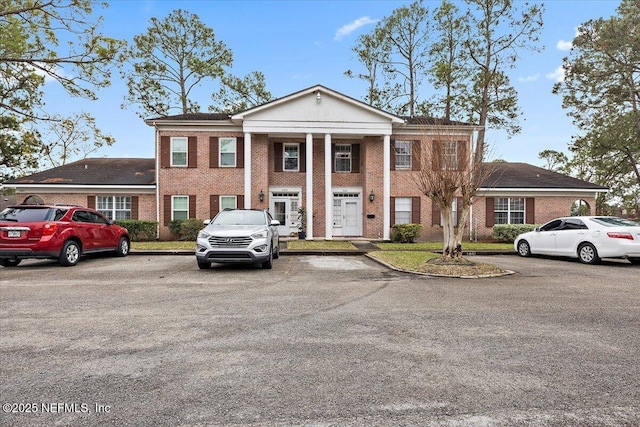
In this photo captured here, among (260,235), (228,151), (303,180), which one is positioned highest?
(228,151)

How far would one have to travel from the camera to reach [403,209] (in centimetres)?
2072

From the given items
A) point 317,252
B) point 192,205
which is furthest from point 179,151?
point 317,252

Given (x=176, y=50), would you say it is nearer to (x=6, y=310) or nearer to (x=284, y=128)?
(x=284, y=128)

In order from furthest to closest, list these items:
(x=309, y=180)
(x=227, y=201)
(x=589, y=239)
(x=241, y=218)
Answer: (x=227, y=201) → (x=309, y=180) → (x=589, y=239) → (x=241, y=218)

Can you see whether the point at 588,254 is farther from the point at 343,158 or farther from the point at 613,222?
the point at 343,158

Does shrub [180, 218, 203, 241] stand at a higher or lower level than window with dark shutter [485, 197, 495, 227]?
lower

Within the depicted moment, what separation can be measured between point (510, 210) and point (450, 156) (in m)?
12.8

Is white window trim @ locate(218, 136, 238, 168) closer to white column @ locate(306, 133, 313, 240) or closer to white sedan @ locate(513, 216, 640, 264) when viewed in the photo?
white column @ locate(306, 133, 313, 240)

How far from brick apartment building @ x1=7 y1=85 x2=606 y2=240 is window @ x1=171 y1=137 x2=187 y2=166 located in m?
0.05

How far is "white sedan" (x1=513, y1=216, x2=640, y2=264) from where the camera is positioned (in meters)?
10.8

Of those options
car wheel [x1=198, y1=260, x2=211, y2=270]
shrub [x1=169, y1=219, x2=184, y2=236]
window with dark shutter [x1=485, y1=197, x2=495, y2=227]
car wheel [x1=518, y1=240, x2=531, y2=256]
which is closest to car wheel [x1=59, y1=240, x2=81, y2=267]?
car wheel [x1=198, y1=260, x2=211, y2=270]

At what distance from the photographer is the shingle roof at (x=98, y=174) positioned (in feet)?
65.8

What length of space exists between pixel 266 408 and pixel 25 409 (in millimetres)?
1711

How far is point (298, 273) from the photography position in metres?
9.38
